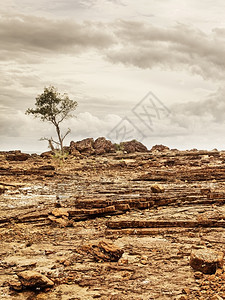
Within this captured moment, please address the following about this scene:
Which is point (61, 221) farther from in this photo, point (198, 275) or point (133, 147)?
point (133, 147)

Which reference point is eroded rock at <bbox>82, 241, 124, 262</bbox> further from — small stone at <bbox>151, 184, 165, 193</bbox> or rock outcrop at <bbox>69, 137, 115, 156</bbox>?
rock outcrop at <bbox>69, 137, 115, 156</bbox>

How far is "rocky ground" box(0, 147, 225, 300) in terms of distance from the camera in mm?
6133

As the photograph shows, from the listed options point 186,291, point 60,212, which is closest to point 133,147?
point 60,212

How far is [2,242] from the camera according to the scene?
920 cm

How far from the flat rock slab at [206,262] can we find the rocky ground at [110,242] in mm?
69

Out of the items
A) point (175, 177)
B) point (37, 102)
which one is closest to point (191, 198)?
point (175, 177)

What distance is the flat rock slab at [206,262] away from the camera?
6.42 m

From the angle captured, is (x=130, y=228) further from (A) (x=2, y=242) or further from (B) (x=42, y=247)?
(A) (x=2, y=242)

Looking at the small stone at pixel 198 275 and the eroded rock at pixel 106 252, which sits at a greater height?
the eroded rock at pixel 106 252

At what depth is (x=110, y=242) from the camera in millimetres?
7672

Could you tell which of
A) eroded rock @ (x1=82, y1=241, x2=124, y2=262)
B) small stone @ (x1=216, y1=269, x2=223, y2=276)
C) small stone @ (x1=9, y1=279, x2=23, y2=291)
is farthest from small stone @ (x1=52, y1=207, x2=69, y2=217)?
small stone @ (x1=216, y1=269, x2=223, y2=276)

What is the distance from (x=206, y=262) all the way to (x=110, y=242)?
2.31 m

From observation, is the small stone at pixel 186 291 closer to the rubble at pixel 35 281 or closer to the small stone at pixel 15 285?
the rubble at pixel 35 281

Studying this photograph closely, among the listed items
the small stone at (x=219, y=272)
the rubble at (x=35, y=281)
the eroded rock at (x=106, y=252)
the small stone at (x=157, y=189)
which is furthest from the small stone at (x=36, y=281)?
the small stone at (x=157, y=189)
